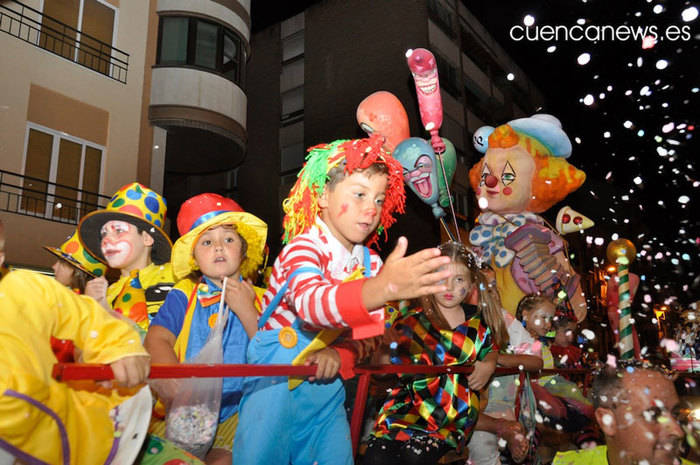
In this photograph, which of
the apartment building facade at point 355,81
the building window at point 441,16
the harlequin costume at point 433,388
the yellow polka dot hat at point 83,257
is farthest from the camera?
the building window at point 441,16

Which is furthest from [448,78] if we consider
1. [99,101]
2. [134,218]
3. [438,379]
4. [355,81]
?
[438,379]

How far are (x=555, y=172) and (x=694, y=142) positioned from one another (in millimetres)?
1272

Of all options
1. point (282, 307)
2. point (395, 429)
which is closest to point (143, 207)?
point (282, 307)

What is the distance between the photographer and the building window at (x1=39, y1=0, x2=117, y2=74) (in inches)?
274

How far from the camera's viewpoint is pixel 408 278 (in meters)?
1.41

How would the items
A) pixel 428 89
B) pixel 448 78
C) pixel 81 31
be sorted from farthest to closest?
pixel 448 78 < pixel 81 31 < pixel 428 89

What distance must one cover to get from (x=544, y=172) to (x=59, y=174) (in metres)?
5.73

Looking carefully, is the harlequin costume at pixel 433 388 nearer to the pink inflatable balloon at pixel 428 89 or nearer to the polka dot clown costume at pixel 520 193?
the polka dot clown costume at pixel 520 193

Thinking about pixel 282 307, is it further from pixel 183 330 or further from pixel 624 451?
pixel 624 451

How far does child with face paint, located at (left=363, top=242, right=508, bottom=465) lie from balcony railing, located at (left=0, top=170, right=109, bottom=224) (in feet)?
18.1

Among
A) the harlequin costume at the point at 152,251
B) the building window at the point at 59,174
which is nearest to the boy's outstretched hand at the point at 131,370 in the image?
the harlequin costume at the point at 152,251

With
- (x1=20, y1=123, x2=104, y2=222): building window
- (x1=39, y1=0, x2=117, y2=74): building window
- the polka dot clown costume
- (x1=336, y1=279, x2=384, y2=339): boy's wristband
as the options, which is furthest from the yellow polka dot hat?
(x1=39, y1=0, x2=117, y2=74): building window

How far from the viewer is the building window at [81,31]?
6.95 meters

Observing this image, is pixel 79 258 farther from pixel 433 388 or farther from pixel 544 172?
pixel 544 172
